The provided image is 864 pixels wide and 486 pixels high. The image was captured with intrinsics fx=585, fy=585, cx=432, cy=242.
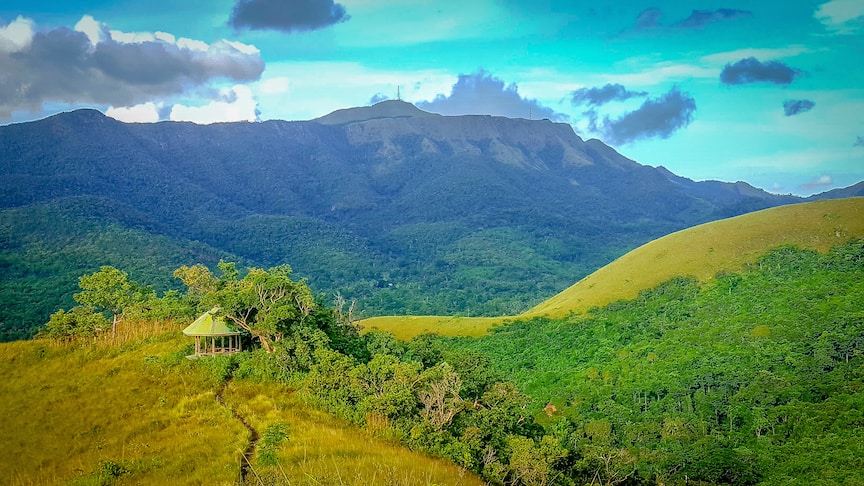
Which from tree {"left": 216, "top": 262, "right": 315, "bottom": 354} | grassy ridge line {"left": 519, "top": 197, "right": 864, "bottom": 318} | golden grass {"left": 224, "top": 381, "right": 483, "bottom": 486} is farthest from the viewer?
grassy ridge line {"left": 519, "top": 197, "right": 864, "bottom": 318}

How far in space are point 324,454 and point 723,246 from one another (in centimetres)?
10674

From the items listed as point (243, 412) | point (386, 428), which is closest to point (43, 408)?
point (243, 412)

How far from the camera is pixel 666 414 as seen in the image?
68.0 m

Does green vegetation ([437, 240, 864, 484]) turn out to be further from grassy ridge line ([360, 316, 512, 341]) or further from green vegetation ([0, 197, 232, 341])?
green vegetation ([0, 197, 232, 341])

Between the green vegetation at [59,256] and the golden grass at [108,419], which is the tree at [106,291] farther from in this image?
the green vegetation at [59,256]

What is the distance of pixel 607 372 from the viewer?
79.2 metres

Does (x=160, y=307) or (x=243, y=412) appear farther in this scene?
(x=160, y=307)

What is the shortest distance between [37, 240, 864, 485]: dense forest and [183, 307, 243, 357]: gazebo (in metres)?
0.96

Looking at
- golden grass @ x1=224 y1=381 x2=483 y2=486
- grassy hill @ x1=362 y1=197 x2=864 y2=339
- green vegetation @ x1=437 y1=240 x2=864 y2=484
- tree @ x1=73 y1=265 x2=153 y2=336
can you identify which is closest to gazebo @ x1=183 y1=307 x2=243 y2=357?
golden grass @ x1=224 y1=381 x2=483 y2=486

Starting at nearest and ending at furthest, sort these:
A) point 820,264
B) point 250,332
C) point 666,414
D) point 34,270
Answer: point 250,332
point 666,414
point 820,264
point 34,270

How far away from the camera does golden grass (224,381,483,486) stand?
13430 mm

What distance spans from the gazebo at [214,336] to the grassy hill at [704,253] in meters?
74.3

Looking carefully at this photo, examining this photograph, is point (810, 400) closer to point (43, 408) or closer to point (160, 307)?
Result: point (160, 307)

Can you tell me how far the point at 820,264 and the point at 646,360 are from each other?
117 feet
